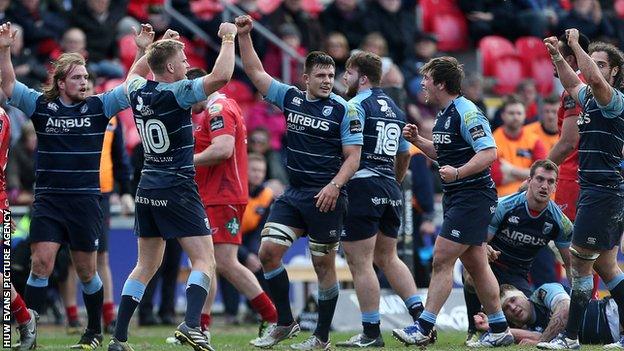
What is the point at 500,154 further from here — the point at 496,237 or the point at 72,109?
the point at 72,109

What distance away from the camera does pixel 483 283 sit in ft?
36.0

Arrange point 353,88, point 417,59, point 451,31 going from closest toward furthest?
1. point 353,88
2. point 417,59
3. point 451,31

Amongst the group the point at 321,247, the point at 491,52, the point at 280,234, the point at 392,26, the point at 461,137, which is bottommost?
the point at 321,247

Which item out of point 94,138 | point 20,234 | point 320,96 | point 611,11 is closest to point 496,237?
point 320,96

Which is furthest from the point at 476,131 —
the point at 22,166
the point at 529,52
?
the point at 529,52

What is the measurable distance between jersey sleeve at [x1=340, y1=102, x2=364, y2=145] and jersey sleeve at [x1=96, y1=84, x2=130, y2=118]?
1827mm

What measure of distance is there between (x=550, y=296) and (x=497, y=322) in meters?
0.78

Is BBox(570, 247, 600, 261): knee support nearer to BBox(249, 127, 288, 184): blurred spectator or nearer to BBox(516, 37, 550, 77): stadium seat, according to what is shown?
BBox(249, 127, 288, 184): blurred spectator

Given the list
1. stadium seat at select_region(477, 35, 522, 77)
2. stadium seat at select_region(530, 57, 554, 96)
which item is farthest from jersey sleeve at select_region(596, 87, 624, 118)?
stadium seat at select_region(530, 57, 554, 96)

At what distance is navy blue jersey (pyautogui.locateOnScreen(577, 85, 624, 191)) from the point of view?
1056 cm

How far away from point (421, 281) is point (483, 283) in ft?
17.4

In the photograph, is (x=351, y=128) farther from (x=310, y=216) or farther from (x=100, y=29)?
(x=100, y=29)

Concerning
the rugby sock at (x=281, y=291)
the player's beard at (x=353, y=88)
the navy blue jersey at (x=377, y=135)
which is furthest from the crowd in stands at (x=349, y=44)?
the rugby sock at (x=281, y=291)

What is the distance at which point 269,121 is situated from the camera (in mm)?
18922
